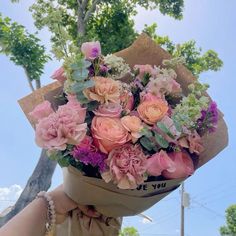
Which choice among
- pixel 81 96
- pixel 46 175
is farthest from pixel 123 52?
pixel 46 175

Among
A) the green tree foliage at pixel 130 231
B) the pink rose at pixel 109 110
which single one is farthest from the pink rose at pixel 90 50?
the green tree foliage at pixel 130 231

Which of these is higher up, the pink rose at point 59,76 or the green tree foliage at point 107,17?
the green tree foliage at point 107,17

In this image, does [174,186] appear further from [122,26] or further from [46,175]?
[122,26]

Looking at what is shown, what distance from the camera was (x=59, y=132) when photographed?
0.66 m

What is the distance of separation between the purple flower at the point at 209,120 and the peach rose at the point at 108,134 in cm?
17

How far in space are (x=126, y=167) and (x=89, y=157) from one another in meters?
0.07

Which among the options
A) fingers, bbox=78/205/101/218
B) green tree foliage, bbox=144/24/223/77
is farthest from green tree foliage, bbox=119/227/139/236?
fingers, bbox=78/205/101/218

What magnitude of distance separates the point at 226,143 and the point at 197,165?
0.09 m

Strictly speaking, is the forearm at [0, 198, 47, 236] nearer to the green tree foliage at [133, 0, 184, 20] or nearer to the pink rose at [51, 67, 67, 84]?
the pink rose at [51, 67, 67, 84]

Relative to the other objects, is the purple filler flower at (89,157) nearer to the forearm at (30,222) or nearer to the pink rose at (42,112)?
the pink rose at (42,112)

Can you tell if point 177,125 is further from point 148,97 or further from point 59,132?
point 59,132

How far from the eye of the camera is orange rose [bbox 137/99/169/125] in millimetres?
716

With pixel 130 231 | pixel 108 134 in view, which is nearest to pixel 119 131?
pixel 108 134

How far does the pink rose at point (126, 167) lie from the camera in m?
0.68
